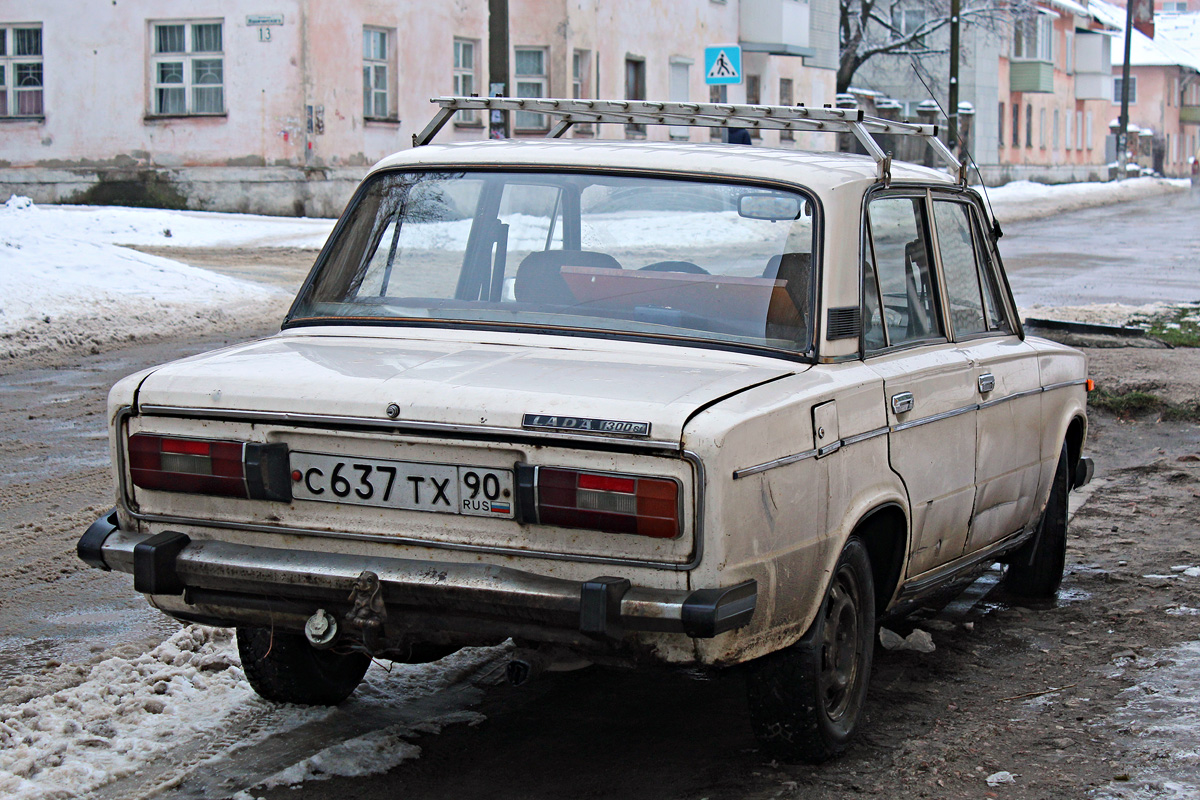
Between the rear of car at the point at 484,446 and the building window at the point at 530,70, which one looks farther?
the building window at the point at 530,70

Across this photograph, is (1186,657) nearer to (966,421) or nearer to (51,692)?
(966,421)

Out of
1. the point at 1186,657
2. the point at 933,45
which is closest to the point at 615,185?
the point at 1186,657

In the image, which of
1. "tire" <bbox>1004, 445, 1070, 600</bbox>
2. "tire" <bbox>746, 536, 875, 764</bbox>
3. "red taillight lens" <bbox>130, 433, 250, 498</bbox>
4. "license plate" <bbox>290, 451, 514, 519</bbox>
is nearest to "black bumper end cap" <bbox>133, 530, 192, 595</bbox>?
"red taillight lens" <bbox>130, 433, 250, 498</bbox>

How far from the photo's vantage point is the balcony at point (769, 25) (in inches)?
1496

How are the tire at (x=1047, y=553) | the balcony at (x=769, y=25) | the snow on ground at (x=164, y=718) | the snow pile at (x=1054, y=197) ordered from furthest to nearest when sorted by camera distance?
the snow pile at (x=1054, y=197) → the balcony at (x=769, y=25) → the tire at (x=1047, y=553) → the snow on ground at (x=164, y=718)

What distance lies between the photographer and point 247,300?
14953mm

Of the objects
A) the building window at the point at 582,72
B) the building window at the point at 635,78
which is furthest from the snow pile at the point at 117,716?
the building window at the point at 635,78

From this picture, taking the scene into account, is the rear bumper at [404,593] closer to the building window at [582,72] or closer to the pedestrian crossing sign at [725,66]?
the pedestrian crossing sign at [725,66]

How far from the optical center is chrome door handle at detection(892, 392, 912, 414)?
4043 mm

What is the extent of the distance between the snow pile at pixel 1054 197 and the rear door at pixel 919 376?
32801 millimetres

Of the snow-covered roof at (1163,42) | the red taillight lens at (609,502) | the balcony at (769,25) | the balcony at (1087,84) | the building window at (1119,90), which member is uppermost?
the snow-covered roof at (1163,42)

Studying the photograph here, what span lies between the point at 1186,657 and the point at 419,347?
2.75 m

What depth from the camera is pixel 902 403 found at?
4.09 meters

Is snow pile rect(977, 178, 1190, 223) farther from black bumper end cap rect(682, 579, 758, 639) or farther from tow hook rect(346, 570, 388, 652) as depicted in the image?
tow hook rect(346, 570, 388, 652)
